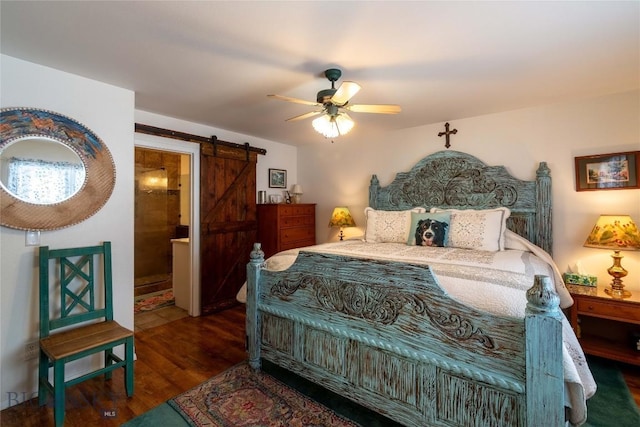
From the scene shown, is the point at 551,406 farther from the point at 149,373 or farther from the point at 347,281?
the point at 149,373

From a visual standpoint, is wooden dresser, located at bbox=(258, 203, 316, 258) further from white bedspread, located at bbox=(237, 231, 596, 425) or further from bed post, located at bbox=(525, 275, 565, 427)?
bed post, located at bbox=(525, 275, 565, 427)

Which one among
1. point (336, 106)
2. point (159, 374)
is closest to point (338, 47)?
point (336, 106)

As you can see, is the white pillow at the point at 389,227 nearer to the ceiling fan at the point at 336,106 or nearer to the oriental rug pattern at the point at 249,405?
the ceiling fan at the point at 336,106

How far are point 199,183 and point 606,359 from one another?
431 cm

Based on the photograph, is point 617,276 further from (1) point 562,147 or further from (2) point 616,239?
(1) point 562,147

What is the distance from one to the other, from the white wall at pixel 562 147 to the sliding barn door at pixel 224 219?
1.69 m

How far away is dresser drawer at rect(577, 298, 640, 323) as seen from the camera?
7.27ft

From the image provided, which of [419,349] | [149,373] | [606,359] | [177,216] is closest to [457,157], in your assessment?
[606,359]

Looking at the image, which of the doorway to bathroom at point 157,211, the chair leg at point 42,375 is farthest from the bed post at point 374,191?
the chair leg at point 42,375

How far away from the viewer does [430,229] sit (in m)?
2.92

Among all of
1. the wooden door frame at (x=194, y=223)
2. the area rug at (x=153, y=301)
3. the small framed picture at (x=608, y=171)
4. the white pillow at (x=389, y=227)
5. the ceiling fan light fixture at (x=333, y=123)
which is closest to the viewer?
the ceiling fan light fixture at (x=333, y=123)

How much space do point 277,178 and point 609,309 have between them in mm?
3974

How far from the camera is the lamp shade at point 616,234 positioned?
231 cm

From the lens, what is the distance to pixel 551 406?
1.19 meters
